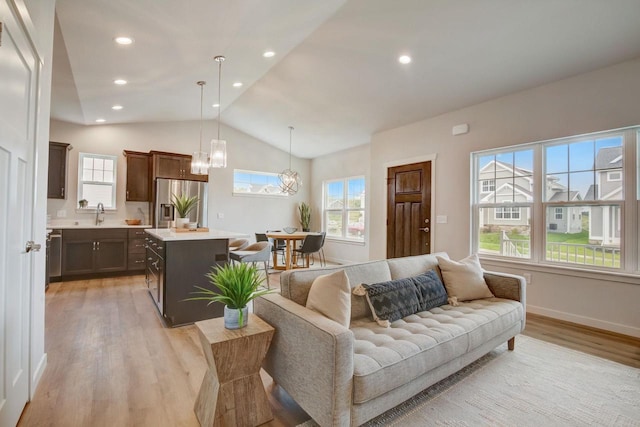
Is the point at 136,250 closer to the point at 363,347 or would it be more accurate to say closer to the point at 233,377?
the point at 233,377

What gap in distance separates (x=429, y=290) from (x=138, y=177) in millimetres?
5590

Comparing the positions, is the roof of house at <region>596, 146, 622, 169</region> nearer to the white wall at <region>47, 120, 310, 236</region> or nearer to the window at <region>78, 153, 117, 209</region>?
the white wall at <region>47, 120, 310, 236</region>

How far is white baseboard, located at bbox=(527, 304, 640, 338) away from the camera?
2.96 meters

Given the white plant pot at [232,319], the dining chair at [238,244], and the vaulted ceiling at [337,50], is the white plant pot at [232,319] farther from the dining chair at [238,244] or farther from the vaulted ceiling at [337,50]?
the dining chair at [238,244]

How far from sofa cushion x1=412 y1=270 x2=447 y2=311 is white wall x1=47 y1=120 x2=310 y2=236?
527 centimetres

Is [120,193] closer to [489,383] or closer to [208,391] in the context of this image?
[208,391]

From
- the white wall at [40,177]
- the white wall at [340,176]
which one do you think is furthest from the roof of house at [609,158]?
the white wall at [40,177]

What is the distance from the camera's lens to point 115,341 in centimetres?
274

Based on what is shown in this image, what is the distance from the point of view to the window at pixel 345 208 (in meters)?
6.89

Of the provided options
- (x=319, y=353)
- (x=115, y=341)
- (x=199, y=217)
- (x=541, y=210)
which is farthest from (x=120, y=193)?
(x=541, y=210)

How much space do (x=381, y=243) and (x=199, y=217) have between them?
11.7 feet

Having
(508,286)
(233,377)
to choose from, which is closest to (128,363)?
(233,377)

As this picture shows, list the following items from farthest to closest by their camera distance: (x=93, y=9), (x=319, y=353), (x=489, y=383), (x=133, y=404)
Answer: (x=93, y=9)
(x=489, y=383)
(x=133, y=404)
(x=319, y=353)

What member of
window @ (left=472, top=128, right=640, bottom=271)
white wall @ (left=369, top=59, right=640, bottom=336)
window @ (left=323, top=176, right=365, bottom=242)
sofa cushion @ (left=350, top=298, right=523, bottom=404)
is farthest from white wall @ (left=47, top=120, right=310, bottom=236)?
sofa cushion @ (left=350, top=298, right=523, bottom=404)
